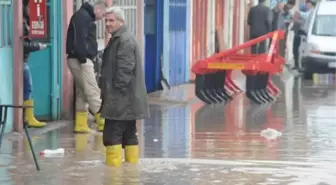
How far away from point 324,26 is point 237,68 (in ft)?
30.2

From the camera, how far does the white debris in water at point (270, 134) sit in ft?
49.0

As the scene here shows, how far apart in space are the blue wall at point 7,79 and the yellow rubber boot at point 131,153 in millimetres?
3000

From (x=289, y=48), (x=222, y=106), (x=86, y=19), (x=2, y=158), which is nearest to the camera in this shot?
(x=2, y=158)

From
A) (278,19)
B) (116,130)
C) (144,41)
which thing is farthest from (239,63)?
(278,19)

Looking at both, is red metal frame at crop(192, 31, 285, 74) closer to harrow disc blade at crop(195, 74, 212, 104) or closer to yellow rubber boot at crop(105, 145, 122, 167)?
harrow disc blade at crop(195, 74, 212, 104)

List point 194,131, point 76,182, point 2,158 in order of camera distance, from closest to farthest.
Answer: point 76,182
point 2,158
point 194,131

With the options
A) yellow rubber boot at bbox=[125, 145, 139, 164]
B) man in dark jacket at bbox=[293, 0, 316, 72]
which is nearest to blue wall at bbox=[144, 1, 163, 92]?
man in dark jacket at bbox=[293, 0, 316, 72]

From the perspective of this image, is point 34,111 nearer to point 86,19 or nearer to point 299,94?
point 86,19

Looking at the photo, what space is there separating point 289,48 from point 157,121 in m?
18.8

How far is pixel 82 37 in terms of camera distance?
48.1 ft

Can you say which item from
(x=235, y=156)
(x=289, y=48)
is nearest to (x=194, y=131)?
(x=235, y=156)

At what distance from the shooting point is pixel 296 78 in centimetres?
2797

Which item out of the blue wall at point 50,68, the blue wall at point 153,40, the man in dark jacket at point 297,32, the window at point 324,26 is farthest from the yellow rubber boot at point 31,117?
the man in dark jacket at point 297,32

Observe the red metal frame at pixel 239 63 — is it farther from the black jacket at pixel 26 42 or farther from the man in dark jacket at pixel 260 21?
the man in dark jacket at pixel 260 21
